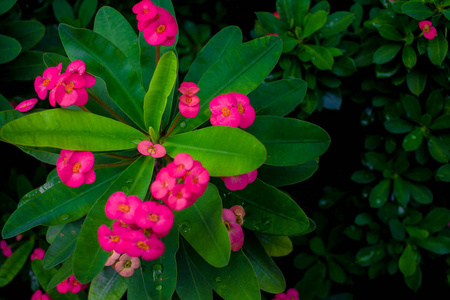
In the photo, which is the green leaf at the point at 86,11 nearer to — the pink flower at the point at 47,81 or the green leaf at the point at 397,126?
the pink flower at the point at 47,81

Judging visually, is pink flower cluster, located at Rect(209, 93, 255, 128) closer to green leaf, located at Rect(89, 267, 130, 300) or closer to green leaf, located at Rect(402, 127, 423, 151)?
green leaf, located at Rect(89, 267, 130, 300)

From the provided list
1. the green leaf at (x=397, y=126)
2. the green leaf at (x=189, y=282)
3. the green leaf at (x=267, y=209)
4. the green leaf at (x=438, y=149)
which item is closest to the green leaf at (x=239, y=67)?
the green leaf at (x=267, y=209)

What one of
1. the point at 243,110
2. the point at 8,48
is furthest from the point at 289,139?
the point at 8,48

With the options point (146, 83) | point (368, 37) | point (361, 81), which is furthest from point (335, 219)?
point (146, 83)

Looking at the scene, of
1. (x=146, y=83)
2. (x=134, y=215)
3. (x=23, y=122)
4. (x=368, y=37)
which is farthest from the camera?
(x=368, y=37)

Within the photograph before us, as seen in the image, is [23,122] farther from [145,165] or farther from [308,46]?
[308,46]

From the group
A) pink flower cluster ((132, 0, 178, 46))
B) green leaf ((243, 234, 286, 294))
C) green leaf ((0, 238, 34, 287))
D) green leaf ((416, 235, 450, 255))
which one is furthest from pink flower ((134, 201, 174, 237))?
green leaf ((416, 235, 450, 255))

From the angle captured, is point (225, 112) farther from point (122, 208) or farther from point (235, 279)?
point (235, 279)
